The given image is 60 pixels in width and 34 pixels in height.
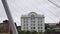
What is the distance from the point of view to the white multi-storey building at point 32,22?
878 inches

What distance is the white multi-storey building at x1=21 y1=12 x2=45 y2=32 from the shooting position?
22.3m

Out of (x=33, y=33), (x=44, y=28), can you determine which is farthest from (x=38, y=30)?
(x=33, y=33)

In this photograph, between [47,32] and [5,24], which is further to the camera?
[5,24]

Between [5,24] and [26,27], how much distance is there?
8.98 feet

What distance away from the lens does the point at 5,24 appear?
71.8ft

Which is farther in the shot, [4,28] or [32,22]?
[32,22]

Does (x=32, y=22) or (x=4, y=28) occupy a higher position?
(x=32, y=22)

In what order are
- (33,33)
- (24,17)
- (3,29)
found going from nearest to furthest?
(33,33) → (3,29) → (24,17)

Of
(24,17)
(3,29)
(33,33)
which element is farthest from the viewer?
(24,17)

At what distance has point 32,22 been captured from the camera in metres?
22.6

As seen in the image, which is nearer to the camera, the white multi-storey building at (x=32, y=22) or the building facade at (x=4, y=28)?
the building facade at (x=4, y=28)

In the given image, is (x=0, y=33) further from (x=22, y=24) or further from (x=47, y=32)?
(x=47, y=32)

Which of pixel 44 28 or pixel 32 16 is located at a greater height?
pixel 32 16

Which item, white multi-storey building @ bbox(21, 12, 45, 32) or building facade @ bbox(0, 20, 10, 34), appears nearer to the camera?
building facade @ bbox(0, 20, 10, 34)
